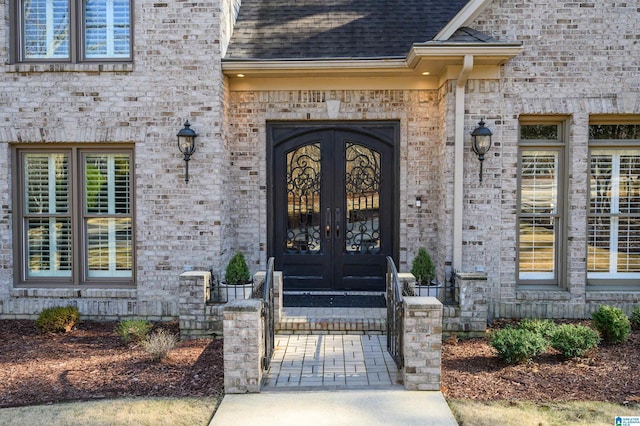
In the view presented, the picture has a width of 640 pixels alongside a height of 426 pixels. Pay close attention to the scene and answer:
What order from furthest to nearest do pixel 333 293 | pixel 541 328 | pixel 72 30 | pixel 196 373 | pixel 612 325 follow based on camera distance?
pixel 333 293 < pixel 72 30 < pixel 612 325 < pixel 541 328 < pixel 196 373

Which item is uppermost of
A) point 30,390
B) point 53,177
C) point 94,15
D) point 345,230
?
point 94,15

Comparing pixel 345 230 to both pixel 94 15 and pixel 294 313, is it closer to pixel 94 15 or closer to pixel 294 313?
pixel 294 313

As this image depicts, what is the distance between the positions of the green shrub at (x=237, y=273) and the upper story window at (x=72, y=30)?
3.30 meters

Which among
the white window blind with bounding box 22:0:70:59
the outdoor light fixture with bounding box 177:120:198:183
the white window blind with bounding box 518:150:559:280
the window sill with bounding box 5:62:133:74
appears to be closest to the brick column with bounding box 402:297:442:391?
the white window blind with bounding box 518:150:559:280

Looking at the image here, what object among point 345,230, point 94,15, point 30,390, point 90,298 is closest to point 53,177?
point 90,298

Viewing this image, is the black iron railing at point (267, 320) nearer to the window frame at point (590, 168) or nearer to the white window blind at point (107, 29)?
the white window blind at point (107, 29)

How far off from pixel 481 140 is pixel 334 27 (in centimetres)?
305

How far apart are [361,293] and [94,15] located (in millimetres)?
5670

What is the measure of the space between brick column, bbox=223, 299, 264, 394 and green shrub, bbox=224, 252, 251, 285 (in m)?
2.18

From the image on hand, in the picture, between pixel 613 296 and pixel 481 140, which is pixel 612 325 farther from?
pixel 481 140

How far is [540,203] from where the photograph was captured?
7684 mm

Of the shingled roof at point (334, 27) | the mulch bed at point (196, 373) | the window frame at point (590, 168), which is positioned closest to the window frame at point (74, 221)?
the mulch bed at point (196, 373)

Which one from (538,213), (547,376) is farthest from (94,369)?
(538,213)

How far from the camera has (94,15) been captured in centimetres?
759
